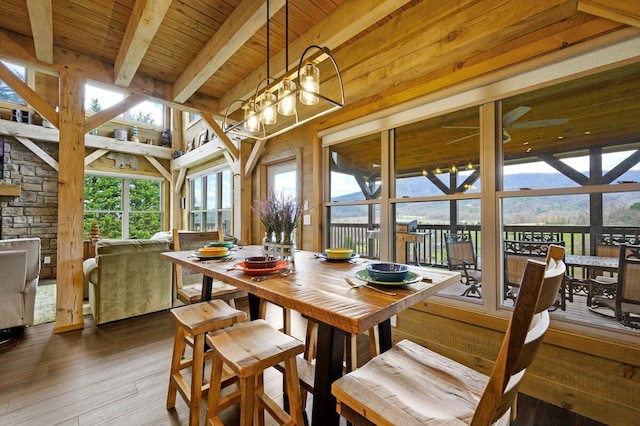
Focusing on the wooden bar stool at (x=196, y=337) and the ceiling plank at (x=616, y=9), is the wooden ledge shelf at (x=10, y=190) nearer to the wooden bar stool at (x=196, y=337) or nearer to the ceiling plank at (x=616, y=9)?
the wooden bar stool at (x=196, y=337)

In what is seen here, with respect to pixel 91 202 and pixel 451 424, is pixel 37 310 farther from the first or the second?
pixel 451 424

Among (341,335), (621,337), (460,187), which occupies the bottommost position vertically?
(621,337)

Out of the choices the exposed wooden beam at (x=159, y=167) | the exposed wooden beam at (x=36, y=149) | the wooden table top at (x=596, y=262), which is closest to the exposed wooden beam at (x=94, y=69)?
the exposed wooden beam at (x=36, y=149)

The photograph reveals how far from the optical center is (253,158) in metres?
4.26

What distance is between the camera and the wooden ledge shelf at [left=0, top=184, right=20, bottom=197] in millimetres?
4749

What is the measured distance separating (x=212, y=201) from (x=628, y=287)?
6274 millimetres

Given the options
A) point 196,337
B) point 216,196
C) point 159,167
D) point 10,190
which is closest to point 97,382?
point 196,337

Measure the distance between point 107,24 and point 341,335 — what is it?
339cm

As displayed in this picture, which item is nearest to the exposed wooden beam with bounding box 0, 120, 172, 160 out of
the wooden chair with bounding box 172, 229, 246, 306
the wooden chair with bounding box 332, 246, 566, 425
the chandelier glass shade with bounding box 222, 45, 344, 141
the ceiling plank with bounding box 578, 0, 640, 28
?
the wooden chair with bounding box 172, 229, 246, 306

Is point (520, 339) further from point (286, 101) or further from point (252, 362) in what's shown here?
point (286, 101)

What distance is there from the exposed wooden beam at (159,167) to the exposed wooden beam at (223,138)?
3459mm

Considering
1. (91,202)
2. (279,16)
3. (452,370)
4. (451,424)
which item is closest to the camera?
(451,424)

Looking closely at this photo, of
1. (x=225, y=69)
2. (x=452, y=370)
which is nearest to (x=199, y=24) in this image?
(x=225, y=69)

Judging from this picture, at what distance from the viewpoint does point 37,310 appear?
341cm
